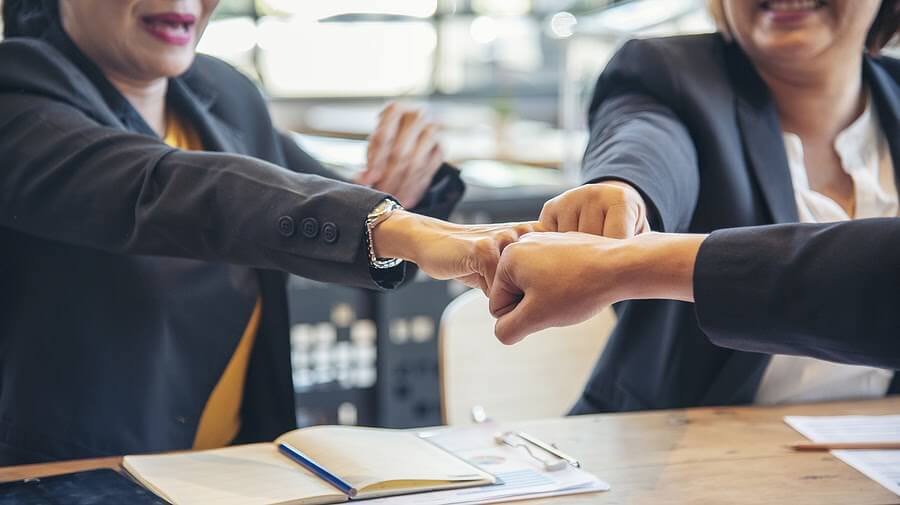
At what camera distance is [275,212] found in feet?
4.42

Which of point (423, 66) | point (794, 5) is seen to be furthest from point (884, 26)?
point (423, 66)

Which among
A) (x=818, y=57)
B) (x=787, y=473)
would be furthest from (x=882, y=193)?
(x=787, y=473)

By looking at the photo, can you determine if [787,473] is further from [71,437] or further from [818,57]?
[71,437]

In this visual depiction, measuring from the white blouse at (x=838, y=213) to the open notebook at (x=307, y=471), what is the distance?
610mm

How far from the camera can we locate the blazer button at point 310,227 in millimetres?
1336

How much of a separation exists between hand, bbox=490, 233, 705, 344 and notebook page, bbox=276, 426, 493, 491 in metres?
0.16

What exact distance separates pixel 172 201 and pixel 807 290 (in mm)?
714

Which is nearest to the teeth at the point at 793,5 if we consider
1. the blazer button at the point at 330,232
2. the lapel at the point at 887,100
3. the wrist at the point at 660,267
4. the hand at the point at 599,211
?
the lapel at the point at 887,100

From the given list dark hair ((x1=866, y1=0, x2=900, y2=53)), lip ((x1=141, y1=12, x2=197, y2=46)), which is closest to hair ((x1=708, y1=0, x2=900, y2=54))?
dark hair ((x1=866, y1=0, x2=900, y2=53))

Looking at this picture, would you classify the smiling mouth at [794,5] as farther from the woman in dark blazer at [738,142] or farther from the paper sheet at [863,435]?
the paper sheet at [863,435]

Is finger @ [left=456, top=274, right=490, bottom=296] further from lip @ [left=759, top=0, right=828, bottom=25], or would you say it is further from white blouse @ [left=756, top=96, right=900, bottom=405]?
lip @ [left=759, top=0, right=828, bottom=25]

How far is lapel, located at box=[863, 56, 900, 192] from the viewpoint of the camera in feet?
6.03

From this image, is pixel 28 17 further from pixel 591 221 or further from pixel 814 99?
pixel 814 99

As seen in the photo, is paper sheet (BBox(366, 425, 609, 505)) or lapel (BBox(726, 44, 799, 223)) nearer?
paper sheet (BBox(366, 425, 609, 505))
